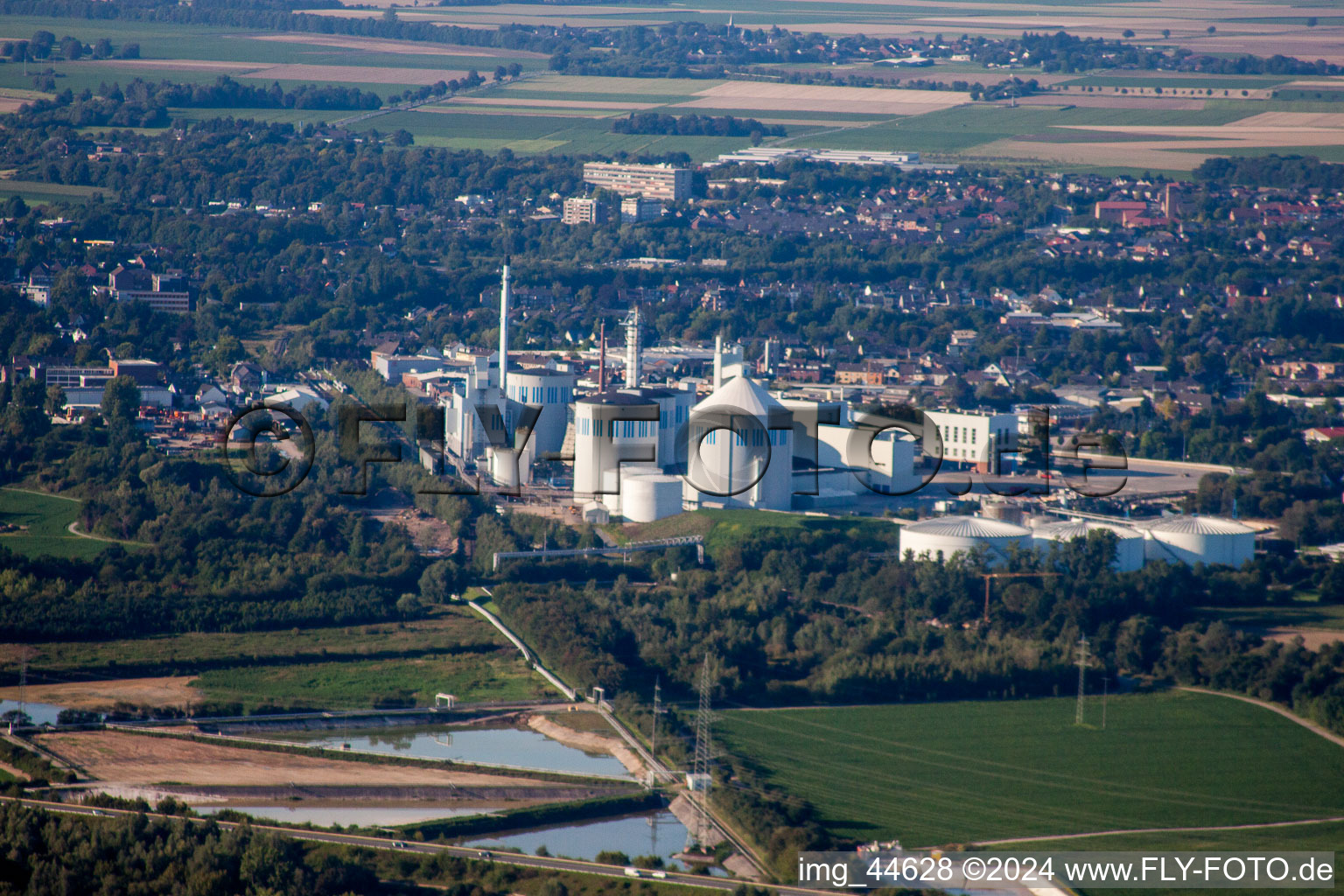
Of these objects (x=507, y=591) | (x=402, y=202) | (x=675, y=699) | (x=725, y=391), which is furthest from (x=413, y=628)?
(x=402, y=202)

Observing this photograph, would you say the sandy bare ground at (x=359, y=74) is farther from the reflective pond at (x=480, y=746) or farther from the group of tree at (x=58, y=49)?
the reflective pond at (x=480, y=746)

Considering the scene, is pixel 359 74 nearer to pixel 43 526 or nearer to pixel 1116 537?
pixel 43 526

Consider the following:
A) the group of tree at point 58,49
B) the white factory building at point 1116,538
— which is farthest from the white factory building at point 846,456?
the group of tree at point 58,49

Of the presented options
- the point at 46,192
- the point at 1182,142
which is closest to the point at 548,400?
the point at 46,192

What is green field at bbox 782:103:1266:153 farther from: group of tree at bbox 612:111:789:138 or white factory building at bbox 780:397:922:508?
white factory building at bbox 780:397:922:508

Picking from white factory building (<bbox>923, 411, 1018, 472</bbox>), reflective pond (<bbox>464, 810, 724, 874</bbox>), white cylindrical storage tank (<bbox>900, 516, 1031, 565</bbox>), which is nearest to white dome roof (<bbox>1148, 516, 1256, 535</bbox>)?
white cylindrical storage tank (<bbox>900, 516, 1031, 565</bbox>)
